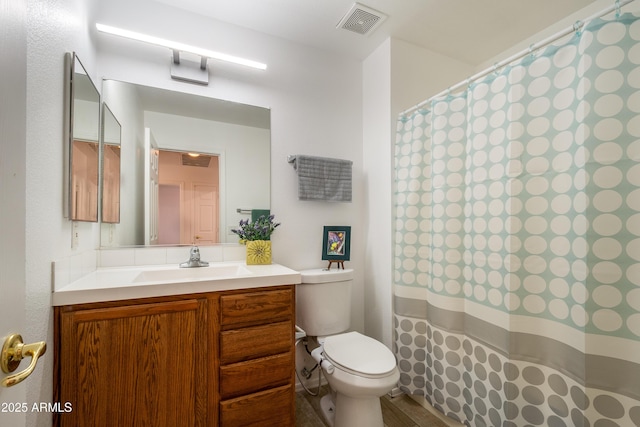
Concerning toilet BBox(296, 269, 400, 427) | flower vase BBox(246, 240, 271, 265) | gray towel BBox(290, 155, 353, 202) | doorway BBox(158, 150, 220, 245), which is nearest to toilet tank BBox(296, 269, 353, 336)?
toilet BBox(296, 269, 400, 427)

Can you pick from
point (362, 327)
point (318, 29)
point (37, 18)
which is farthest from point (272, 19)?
point (362, 327)

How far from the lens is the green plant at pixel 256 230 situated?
5.67ft

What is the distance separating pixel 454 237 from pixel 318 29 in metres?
1.63

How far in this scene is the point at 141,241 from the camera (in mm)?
1575

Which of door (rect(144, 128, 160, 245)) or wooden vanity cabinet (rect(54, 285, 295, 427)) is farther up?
door (rect(144, 128, 160, 245))

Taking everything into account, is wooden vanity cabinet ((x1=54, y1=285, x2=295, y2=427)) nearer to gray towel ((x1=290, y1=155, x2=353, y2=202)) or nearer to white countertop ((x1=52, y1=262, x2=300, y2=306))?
white countertop ((x1=52, y1=262, x2=300, y2=306))

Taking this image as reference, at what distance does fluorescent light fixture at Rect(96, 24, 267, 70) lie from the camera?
141 centimetres

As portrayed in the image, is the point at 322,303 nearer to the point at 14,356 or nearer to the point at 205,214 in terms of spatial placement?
the point at 205,214

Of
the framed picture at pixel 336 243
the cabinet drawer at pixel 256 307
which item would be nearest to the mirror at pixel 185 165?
the framed picture at pixel 336 243

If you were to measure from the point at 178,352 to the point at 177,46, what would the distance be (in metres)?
1.58

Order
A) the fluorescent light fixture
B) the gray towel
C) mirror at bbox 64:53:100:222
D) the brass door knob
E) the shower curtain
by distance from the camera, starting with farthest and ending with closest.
→ the gray towel, the fluorescent light fixture, mirror at bbox 64:53:100:222, the shower curtain, the brass door knob

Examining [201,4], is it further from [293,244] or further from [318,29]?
[293,244]

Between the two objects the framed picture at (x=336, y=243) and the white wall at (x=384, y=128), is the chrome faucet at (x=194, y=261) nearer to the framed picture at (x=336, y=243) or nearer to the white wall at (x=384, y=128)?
the framed picture at (x=336, y=243)

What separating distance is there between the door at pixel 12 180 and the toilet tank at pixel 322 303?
1270mm
